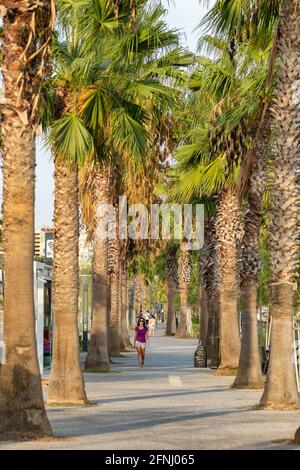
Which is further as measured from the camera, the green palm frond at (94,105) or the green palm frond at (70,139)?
the green palm frond at (94,105)

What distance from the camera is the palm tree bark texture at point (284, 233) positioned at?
62.3 feet

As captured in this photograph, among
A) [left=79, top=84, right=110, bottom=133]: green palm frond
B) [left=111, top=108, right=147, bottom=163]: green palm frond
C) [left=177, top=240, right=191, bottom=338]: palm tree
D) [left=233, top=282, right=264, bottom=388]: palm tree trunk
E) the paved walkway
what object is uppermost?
[left=79, top=84, right=110, bottom=133]: green palm frond

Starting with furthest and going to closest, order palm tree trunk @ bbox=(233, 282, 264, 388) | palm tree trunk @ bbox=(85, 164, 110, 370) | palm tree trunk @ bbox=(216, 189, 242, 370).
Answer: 1. palm tree trunk @ bbox=(85, 164, 110, 370)
2. palm tree trunk @ bbox=(216, 189, 242, 370)
3. palm tree trunk @ bbox=(233, 282, 264, 388)

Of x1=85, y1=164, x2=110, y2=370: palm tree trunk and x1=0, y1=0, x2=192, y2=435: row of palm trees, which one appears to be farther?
x1=85, y1=164, x2=110, y2=370: palm tree trunk

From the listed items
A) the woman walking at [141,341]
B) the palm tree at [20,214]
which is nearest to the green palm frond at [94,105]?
the palm tree at [20,214]

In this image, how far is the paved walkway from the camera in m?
13.8

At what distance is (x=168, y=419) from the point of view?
17.5 metres

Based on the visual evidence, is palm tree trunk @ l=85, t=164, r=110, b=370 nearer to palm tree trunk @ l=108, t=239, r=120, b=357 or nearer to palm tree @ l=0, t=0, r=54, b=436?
palm tree trunk @ l=108, t=239, r=120, b=357

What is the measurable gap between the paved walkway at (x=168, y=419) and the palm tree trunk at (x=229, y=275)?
2254 millimetres

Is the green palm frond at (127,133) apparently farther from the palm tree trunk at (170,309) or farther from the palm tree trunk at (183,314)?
the palm tree trunk at (170,309)

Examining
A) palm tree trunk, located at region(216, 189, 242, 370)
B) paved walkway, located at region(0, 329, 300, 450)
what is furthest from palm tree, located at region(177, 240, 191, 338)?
paved walkway, located at region(0, 329, 300, 450)

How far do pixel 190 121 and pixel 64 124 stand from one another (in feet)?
34.4

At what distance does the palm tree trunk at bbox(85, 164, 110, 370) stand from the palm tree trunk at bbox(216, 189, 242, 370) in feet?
10.1

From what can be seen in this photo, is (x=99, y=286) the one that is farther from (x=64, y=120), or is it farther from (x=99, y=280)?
(x=64, y=120)
